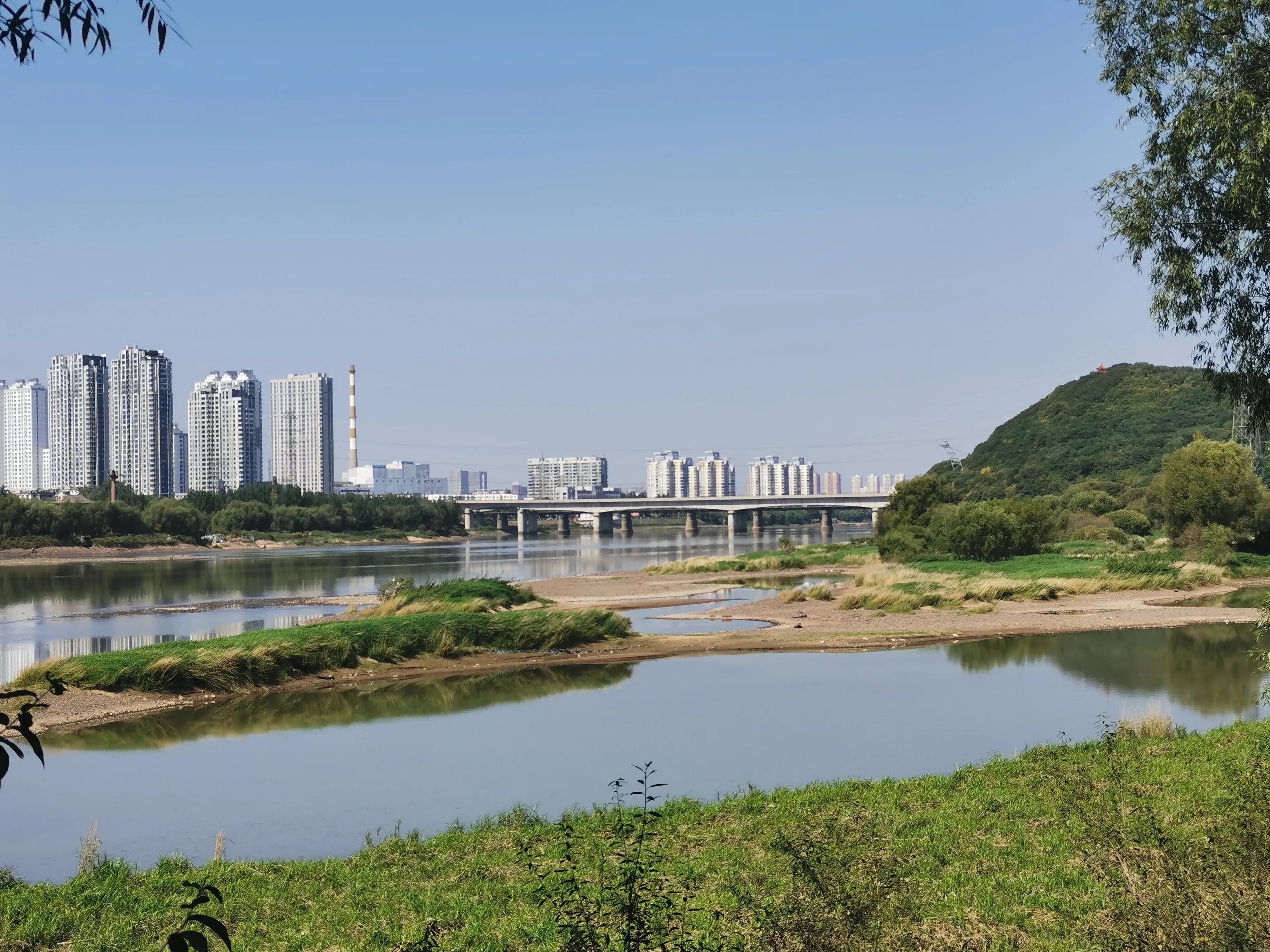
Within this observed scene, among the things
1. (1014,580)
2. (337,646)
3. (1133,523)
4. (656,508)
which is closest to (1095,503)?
(1133,523)

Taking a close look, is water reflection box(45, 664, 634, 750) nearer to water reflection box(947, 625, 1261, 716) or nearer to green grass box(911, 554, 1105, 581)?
water reflection box(947, 625, 1261, 716)

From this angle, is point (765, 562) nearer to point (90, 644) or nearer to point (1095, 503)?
point (1095, 503)

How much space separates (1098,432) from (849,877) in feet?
385

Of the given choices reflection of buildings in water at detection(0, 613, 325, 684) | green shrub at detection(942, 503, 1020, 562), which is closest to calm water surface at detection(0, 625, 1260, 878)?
reflection of buildings in water at detection(0, 613, 325, 684)

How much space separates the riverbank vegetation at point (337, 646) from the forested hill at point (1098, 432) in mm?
68544

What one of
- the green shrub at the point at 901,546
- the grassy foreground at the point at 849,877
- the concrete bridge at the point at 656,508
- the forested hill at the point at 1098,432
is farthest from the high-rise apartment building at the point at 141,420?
the grassy foreground at the point at 849,877

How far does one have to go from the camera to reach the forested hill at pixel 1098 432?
102 meters

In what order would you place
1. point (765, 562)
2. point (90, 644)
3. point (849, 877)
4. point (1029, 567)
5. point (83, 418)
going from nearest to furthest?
point (849, 877) → point (90, 644) → point (1029, 567) → point (765, 562) → point (83, 418)

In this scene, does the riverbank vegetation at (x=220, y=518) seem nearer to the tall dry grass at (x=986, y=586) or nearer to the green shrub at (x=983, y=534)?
the green shrub at (x=983, y=534)

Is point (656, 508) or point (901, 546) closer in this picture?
point (901, 546)

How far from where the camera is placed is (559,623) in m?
29.8

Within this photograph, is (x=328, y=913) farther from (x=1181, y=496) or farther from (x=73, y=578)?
(x=73, y=578)

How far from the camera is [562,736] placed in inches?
704

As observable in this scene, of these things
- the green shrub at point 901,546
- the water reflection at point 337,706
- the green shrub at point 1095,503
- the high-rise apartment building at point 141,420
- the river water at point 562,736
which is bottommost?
the water reflection at point 337,706
